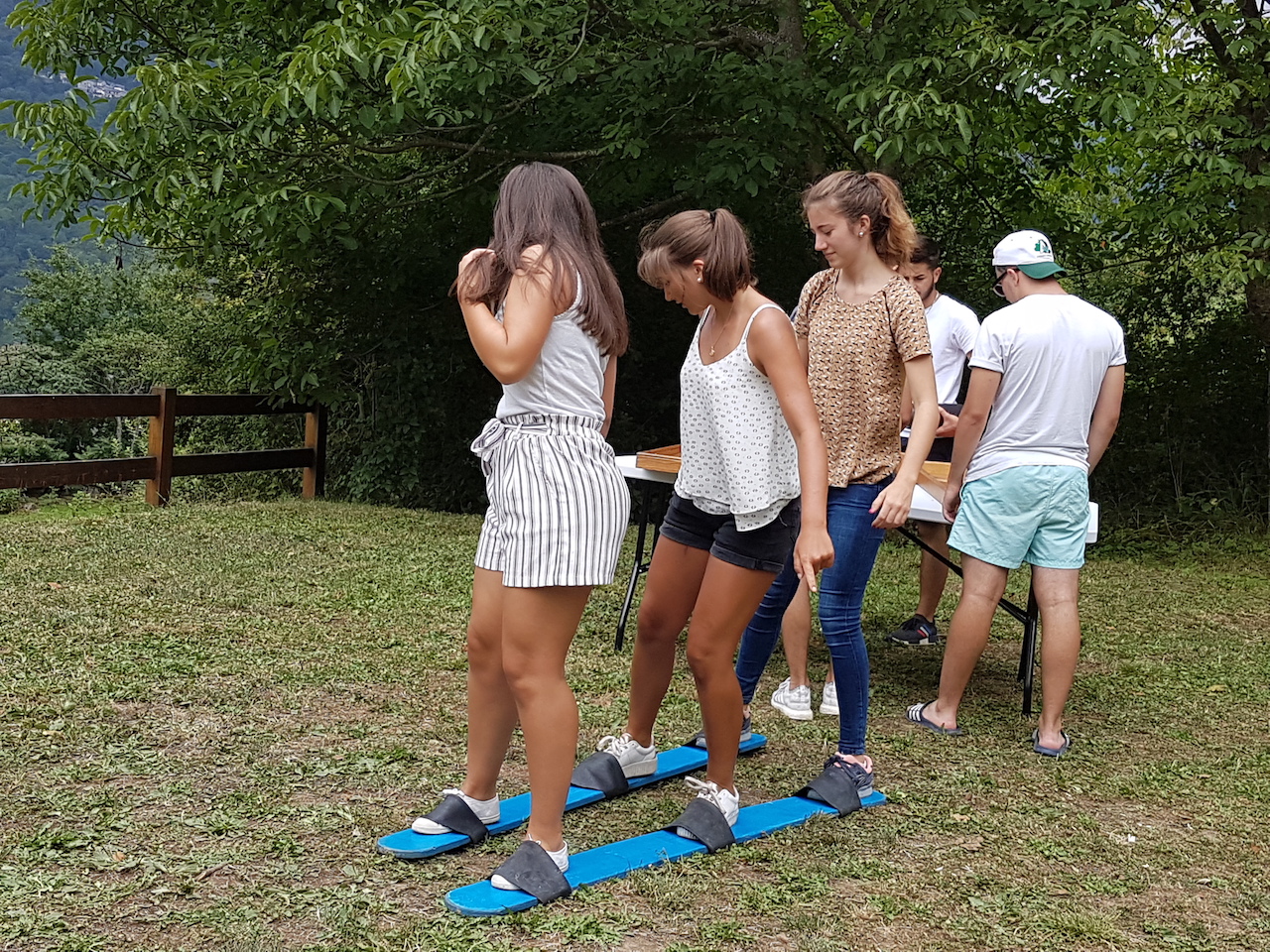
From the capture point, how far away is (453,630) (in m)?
5.75

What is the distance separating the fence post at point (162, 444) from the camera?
10070 mm

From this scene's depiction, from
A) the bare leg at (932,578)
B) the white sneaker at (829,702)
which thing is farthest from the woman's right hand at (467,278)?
the bare leg at (932,578)

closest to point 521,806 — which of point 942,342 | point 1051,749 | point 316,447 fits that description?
point 1051,749

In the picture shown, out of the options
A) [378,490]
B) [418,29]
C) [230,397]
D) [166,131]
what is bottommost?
[378,490]

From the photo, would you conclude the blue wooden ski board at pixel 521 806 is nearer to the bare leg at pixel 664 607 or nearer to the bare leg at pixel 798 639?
the bare leg at pixel 664 607

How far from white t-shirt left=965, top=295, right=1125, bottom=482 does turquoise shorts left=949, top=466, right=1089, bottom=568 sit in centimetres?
5

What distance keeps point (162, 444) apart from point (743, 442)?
320 inches

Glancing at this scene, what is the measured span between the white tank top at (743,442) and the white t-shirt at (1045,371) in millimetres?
1395

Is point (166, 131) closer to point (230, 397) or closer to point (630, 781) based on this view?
point (230, 397)

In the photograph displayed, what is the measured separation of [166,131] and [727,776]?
653cm

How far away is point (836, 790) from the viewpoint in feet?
11.8

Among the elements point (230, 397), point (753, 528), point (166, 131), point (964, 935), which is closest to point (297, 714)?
point (753, 528)

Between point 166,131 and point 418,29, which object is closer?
point 418,29

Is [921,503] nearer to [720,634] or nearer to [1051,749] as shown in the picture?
[1051,749]
